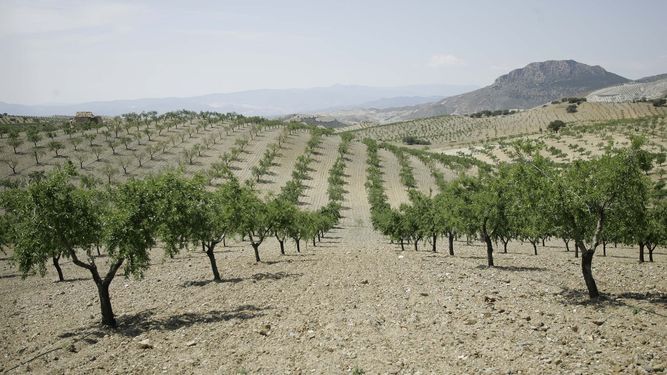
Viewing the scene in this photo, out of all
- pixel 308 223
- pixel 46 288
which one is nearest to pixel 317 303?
pixel 46 288

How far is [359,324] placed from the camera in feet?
69.2

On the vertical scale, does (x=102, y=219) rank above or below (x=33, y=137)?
below

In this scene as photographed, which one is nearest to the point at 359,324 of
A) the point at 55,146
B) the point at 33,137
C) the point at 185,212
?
the point at 185,212

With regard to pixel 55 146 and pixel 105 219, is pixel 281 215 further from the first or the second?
pixel 55 146

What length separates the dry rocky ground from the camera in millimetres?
16406

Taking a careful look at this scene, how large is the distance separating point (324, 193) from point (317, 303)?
102 m

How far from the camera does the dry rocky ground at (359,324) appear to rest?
16.4 meters

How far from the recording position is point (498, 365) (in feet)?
50.1

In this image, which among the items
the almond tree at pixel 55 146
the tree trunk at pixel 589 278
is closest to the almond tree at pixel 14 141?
the almond tree at pixel 55 146

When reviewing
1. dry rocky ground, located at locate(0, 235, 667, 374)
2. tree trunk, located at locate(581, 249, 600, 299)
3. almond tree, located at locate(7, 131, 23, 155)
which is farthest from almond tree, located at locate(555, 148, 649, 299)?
almond tree, located at locate(7, 131, 23, 155)

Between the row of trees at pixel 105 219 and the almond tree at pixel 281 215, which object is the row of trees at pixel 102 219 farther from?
the almond tree at pixel 281 215

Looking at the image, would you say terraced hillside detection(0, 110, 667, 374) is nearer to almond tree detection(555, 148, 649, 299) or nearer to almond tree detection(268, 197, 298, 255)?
almond tree detection(555, 148, 649, 299)

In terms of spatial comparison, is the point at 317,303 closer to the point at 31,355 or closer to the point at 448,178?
the point at 31,355

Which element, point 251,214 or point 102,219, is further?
point 251,214
